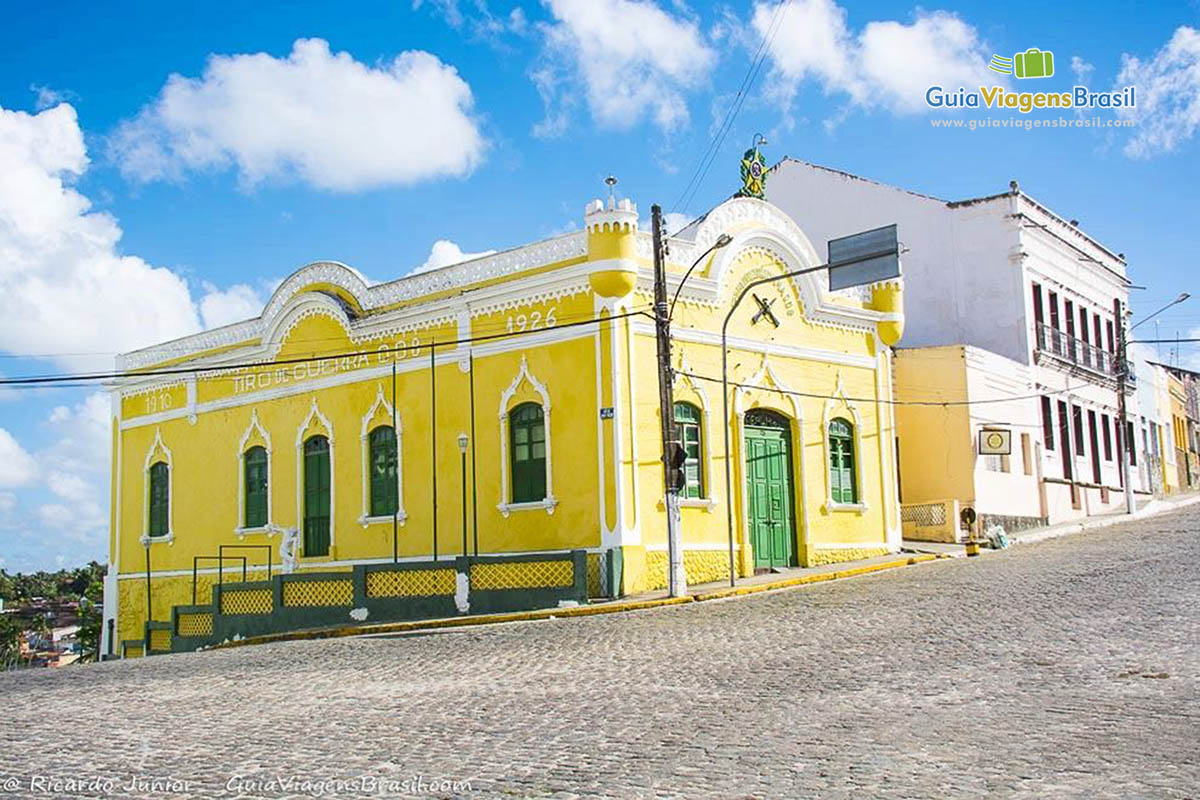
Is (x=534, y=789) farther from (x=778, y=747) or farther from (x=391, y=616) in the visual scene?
(x=391, y=616)

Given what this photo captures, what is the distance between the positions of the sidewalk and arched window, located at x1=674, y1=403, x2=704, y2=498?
20.5ft

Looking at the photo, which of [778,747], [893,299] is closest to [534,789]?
[778,747]

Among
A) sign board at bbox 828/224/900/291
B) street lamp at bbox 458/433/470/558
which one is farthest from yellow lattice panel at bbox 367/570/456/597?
sign board at bbox 828/224/900/291

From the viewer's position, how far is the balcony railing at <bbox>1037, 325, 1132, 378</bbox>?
33.1 meters

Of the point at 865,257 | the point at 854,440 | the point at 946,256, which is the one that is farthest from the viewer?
the point at 946,256

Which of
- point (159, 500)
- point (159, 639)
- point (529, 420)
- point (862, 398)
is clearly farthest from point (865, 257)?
point (159, 500)

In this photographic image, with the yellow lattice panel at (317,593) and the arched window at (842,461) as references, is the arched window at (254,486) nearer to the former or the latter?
the yellow lattice panel at (317,593)

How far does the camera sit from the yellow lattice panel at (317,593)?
806 inches

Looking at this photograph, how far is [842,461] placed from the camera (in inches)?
972

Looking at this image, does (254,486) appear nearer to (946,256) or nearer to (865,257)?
(865,257)

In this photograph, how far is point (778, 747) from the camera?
8.27 meters

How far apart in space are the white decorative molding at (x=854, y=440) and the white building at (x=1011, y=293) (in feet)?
18.6

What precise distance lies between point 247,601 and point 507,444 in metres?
5.50

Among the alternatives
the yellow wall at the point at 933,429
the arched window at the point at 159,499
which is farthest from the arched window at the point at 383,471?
the yellow wall at the point at 933,429
